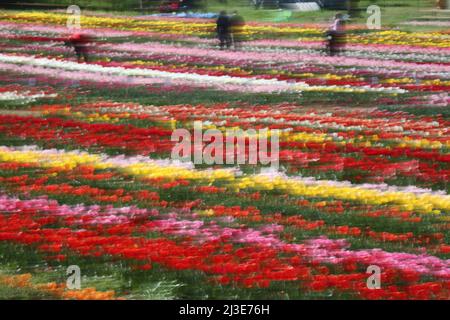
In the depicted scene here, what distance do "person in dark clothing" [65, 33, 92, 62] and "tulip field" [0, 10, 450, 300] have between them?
1.23 metres

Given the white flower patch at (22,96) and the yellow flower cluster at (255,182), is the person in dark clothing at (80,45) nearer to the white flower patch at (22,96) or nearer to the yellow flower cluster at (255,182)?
the white flower patch at (22,96)

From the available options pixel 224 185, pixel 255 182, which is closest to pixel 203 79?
pixel 255 182

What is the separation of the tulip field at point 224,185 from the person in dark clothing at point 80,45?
4.04 feet

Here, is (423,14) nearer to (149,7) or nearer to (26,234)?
(149,7)

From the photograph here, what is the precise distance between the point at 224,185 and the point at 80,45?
46.6ft

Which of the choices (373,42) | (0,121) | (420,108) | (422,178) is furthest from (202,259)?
(373,42)

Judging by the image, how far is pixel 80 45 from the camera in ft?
78.5

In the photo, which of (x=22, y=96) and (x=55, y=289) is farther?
(x=22, y=96)

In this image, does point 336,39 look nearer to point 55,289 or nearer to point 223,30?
point 223,30

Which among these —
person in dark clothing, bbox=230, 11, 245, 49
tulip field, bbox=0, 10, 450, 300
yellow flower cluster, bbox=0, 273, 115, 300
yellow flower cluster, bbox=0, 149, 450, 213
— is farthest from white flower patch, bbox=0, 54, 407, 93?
yellow flower cluster, bbox=0, 273, 115, 300

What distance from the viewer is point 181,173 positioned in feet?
36.8

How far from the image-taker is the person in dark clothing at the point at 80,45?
23.5 meters

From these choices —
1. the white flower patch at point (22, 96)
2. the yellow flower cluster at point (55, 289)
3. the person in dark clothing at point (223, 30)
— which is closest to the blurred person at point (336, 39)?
the person in dark clothing at point (223, 30)

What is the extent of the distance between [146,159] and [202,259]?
172 inches
